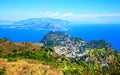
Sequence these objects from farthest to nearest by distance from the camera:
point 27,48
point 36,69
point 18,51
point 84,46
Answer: point 84,46
point 27,48
point 18,51
point 36,69

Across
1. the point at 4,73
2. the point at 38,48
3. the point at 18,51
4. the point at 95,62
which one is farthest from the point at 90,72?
the point at 38,48

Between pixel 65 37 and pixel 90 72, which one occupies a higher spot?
pixel 90 72

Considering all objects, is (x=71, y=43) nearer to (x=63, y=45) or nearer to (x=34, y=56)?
(x=63, y=45)

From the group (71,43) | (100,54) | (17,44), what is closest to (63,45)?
(71,43)

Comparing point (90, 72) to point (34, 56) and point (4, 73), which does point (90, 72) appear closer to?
point (4, 73)

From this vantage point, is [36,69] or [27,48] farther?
[27,48]

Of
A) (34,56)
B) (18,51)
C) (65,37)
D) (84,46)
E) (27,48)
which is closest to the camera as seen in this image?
(34,56)

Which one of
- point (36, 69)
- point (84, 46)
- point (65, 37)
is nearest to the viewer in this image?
point (36, 69)

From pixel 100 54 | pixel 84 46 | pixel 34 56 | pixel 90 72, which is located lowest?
pixel 84 46

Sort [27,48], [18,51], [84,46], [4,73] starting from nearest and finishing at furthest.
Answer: [4,73] < [18,51] < [27,48] < [84,46]
